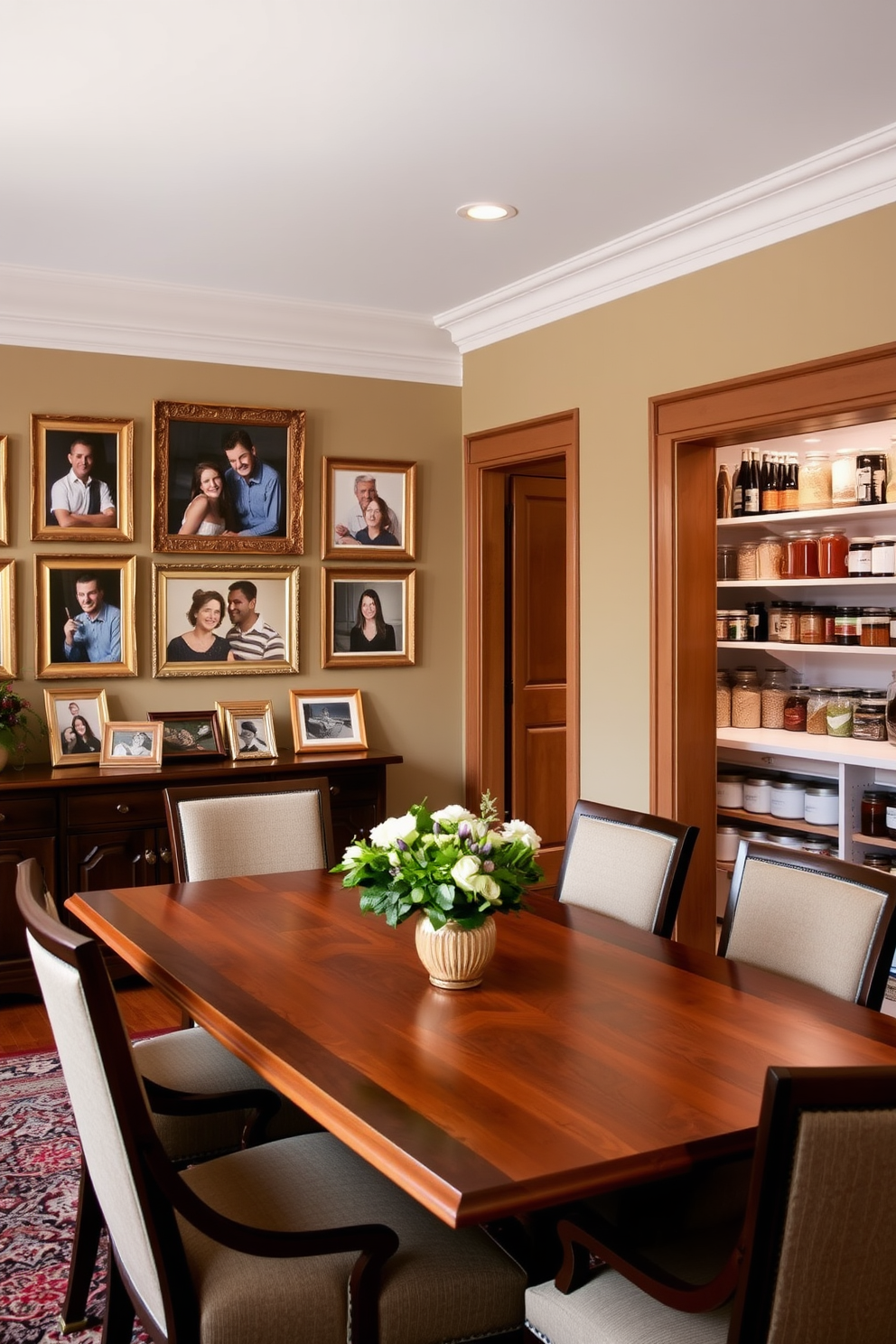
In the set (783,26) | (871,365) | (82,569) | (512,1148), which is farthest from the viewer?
(82,569)

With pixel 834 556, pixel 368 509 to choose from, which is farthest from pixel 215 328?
pixel 834 556

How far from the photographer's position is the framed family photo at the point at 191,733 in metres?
5.05

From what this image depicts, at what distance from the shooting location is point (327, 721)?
545cm

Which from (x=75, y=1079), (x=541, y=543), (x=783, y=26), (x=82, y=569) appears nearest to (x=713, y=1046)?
(x=75, y=1079)

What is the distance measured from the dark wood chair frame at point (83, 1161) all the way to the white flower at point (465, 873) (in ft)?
1.78

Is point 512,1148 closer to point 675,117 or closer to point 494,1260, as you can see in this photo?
point 494,1260

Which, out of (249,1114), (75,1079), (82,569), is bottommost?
(249,1114)

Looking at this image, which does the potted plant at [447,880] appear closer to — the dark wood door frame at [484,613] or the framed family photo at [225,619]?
the framed family photo at [225,619]

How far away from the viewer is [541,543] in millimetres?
5875

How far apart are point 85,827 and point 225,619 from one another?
114 cm

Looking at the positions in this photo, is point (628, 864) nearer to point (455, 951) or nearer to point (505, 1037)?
point (455, 951)

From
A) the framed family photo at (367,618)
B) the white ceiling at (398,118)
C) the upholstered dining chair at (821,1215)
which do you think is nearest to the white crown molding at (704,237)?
the white ceiling at (398,118)

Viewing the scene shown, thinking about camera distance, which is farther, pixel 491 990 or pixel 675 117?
pixel 675 117

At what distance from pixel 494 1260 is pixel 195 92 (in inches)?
109
